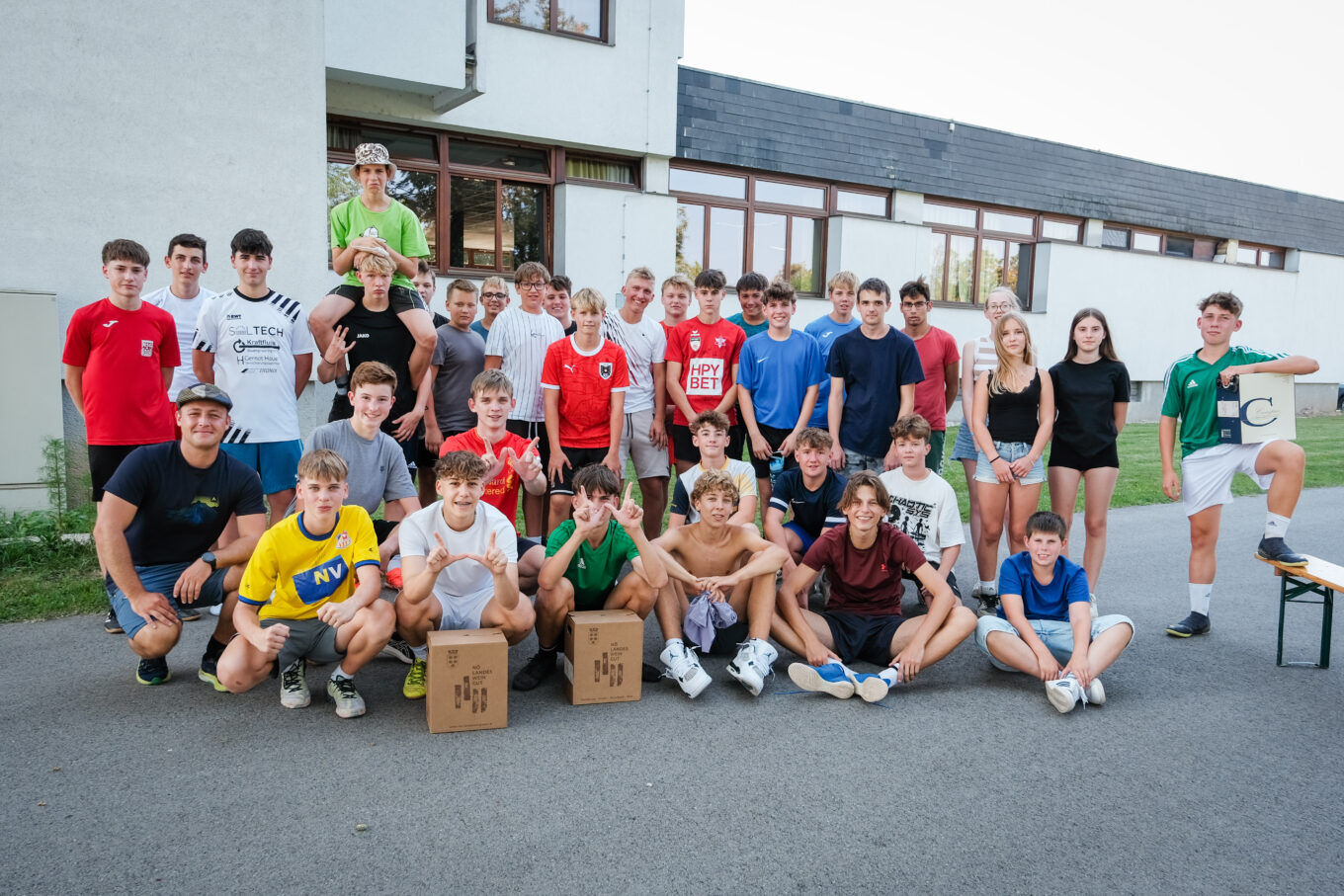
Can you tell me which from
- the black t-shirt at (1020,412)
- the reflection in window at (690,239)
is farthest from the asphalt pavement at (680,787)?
the reflection in window at (690,239)

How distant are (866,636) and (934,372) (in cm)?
274

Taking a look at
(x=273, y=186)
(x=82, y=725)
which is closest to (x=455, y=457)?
(x=82, y=725)

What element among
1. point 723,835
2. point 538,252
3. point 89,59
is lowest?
point 723,835

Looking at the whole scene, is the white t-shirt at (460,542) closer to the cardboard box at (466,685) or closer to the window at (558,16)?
the cardboard box at (466,685)

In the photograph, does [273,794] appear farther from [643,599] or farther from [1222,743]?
[1222,743]

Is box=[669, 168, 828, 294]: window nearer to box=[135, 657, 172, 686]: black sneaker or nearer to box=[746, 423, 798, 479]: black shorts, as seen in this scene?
box=[746, 423, 798, 479]: black shorts

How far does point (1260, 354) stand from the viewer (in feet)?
18.2

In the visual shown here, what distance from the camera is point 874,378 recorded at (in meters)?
6.15

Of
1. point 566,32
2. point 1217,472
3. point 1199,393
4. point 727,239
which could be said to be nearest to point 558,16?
point 566,32

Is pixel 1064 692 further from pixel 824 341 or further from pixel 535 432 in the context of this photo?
pixel 535 432

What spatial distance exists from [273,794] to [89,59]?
7964 mm

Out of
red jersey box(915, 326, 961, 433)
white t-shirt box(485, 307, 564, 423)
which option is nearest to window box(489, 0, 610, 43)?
white t-shirt box(485, 307, 564, 423)

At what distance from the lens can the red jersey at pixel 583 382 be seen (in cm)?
598

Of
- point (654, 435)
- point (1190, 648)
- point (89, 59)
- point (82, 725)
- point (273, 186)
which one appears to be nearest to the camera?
point (82, 725)
